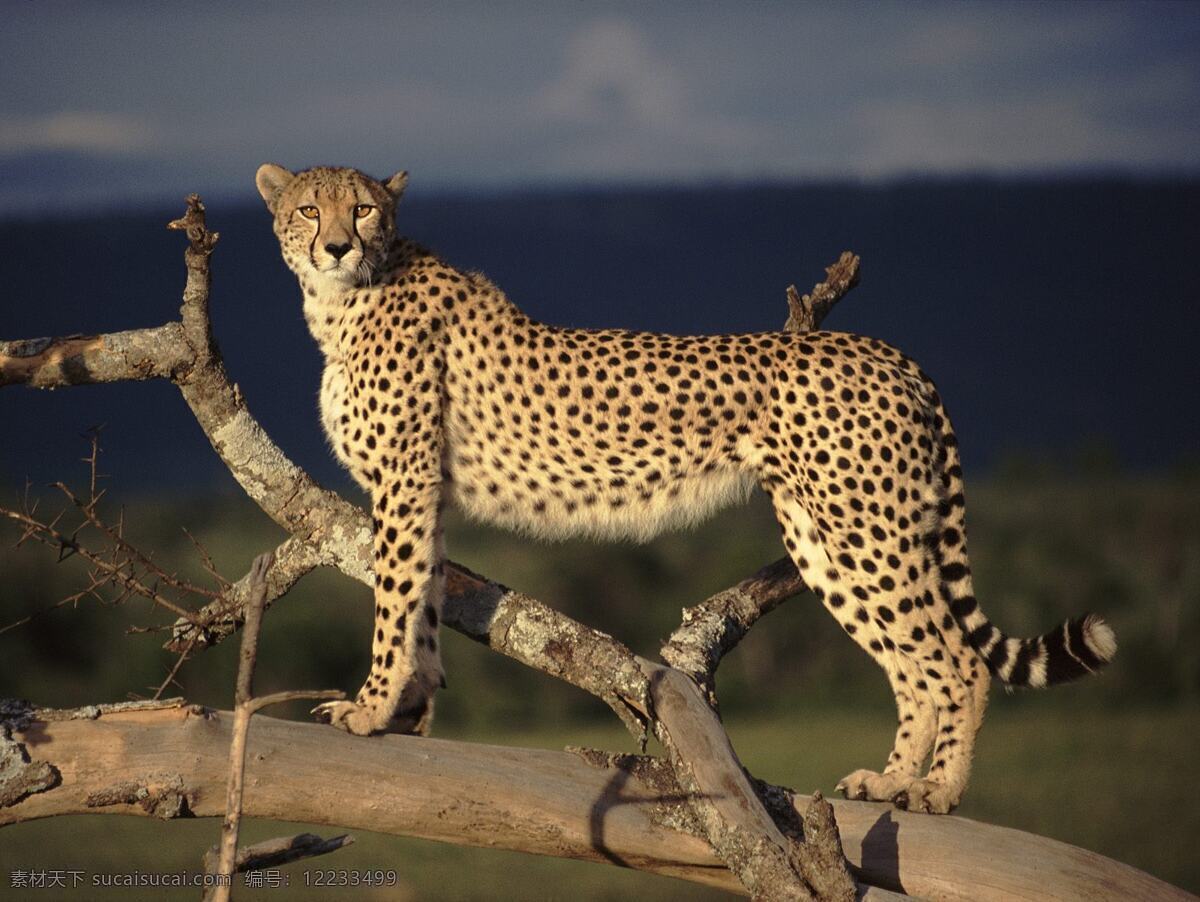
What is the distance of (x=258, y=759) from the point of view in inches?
136

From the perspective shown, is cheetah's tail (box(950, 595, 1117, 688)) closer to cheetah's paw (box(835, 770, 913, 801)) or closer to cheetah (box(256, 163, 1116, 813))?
cheetah (box(256, 163, 1116, 813))

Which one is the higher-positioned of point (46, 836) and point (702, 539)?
point (702, 539)

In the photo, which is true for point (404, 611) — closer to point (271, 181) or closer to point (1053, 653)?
point (271, 181)

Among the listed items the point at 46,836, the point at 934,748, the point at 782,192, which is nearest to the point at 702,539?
the point at 46,836

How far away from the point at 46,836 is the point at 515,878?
13.2 ft

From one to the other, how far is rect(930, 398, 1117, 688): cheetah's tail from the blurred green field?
610cm

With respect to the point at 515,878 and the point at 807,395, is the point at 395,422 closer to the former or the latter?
the point at 807,395

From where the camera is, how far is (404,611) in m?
3.97

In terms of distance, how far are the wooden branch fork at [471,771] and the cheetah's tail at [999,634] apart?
1.53 feet

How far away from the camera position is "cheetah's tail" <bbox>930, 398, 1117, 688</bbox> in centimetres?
405

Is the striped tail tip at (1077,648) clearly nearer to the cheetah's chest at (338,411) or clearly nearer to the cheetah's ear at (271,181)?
the cheetah's chest at (338,411)

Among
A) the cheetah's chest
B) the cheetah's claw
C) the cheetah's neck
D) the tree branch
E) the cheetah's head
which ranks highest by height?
→ the cheetah's head

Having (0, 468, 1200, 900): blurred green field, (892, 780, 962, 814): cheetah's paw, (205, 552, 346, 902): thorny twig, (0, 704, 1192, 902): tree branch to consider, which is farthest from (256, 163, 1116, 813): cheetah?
(0, 468, 1200, 900): blurred green field

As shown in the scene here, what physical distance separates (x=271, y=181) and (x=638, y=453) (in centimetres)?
134
